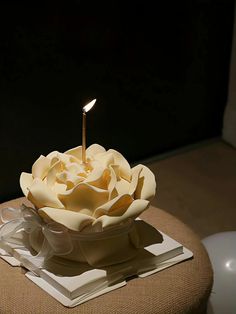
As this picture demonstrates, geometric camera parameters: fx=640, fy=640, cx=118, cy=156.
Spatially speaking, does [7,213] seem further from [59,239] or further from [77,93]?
[77,93]

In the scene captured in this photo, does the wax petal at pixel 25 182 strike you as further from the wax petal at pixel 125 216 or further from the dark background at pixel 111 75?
the dark background at pixel 111 75

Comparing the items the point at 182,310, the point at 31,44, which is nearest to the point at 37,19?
the point at 31,44

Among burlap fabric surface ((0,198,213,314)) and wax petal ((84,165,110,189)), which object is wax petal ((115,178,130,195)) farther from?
burlap fabric surface ((0,198,213,314))

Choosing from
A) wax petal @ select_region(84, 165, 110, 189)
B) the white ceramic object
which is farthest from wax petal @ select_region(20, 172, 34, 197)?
the white ceramic object

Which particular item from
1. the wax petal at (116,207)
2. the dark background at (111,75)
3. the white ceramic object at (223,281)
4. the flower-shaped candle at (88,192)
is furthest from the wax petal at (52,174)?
the dark background at (111,75)

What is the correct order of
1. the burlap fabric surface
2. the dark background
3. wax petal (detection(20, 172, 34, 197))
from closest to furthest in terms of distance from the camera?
the burlap fabric surface
wax petal (detection(20, 172, 34, 197))
the dark background

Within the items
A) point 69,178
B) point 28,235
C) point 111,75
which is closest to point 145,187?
point 69,178

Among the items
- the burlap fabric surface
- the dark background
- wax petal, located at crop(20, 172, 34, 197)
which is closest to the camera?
the burlap fabric surface

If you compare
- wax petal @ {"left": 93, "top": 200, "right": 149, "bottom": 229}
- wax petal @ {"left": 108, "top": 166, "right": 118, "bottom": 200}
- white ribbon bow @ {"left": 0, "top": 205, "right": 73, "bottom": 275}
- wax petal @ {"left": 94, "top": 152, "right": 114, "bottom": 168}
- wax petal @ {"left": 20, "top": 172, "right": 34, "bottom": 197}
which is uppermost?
wax petal @ {"left": 94, "top": 152, "right": 114, "bottom": 168}
